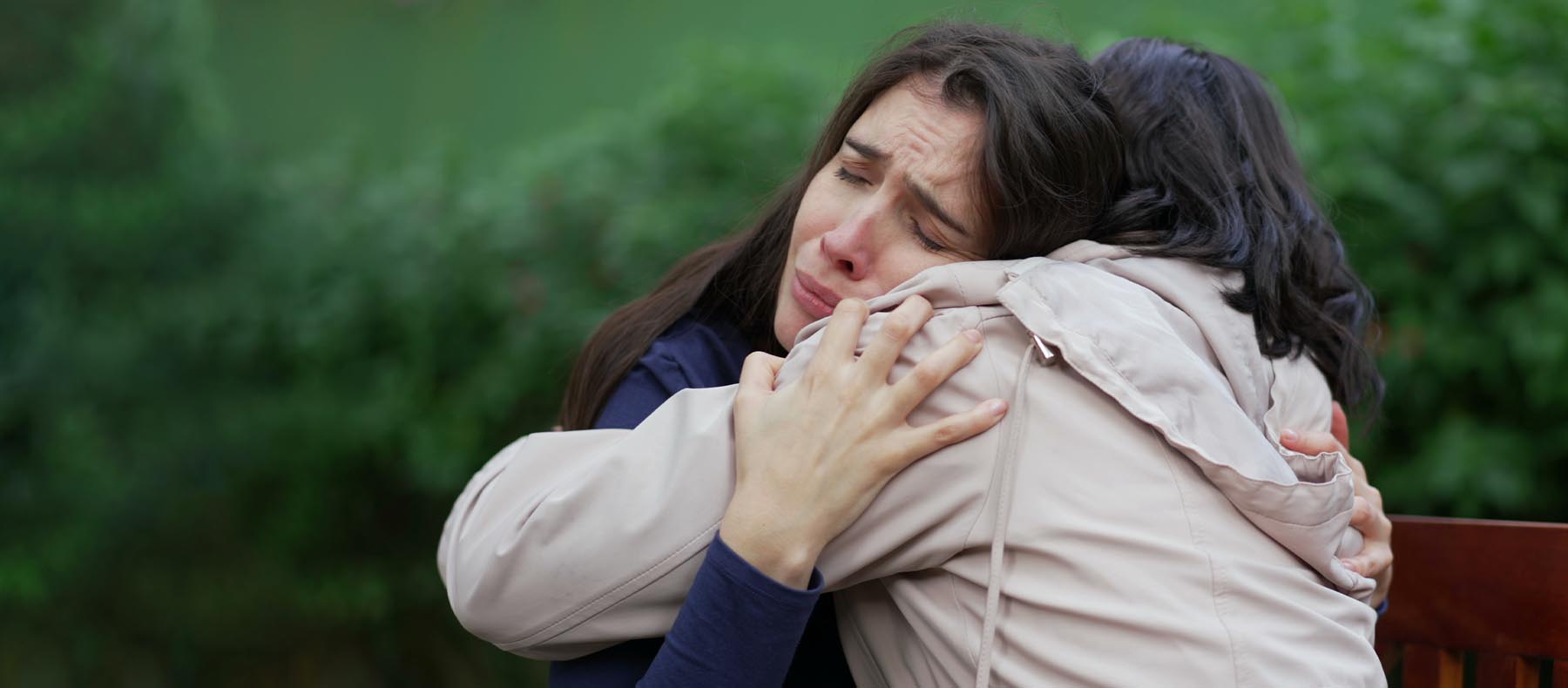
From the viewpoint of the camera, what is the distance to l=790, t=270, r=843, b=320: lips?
1.75 metres

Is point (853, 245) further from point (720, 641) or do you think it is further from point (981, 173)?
point (720, 641)

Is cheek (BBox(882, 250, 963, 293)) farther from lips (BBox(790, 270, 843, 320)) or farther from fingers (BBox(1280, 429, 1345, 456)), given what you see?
fingers (BBox(1280, 429, 1345, 456))

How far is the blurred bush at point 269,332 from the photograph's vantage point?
11.7 feet

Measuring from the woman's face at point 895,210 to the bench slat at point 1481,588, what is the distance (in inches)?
30.6

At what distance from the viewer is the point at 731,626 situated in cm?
146

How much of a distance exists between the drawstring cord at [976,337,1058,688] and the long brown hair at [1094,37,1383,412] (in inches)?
15.6

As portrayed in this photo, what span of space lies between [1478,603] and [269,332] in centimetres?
314

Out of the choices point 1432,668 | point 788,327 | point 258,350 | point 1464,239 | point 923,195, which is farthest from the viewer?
point 258,350

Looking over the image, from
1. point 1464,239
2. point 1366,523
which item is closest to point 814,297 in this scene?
point 1366,523

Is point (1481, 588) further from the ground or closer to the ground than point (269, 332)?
further from the ground

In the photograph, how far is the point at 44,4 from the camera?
3912 millimetres

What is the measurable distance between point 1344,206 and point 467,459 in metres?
2.19

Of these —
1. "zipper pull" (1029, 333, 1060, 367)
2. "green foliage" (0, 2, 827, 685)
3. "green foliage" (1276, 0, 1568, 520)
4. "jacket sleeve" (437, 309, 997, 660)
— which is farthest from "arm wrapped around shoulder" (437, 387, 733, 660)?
"green foliage" (0, 2, 827, 685)

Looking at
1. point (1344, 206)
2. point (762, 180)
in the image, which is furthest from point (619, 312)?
point (1344, 206)
